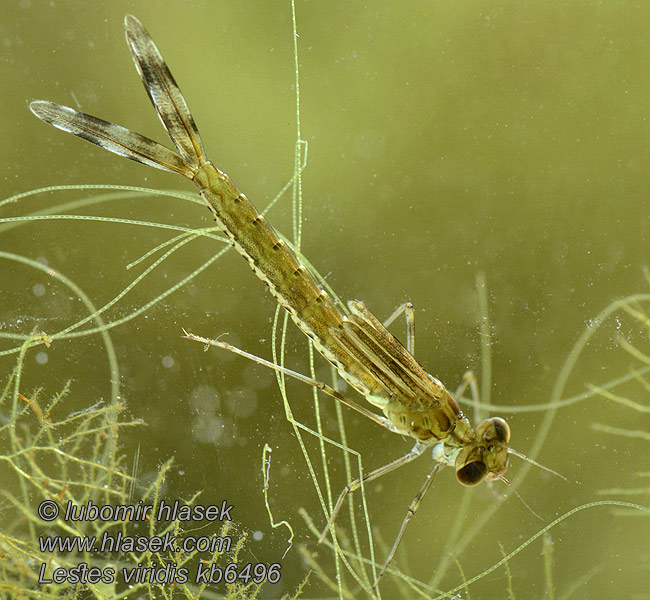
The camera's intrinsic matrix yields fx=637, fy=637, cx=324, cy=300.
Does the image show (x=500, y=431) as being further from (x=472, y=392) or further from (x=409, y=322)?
(x=409, y=322)

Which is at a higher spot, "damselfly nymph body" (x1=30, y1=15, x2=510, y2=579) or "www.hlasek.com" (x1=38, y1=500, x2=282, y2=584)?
"damselfly nymph body" (x1=30, y1=15, x2=510, y2=579)

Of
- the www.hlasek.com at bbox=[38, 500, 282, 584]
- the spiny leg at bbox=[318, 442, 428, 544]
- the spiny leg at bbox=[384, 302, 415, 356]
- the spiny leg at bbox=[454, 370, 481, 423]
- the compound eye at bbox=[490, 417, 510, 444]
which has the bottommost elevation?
the www.hlasek.com at bbox=[38, 500, 282, 584]

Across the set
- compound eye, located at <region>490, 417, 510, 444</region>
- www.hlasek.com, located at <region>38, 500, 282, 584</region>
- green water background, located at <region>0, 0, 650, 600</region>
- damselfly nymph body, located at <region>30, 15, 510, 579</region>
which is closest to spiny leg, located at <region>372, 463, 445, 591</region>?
damselfly nymph body, located at <region>30, 15, 510, 579</region>

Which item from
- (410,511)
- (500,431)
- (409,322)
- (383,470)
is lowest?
(410,511)

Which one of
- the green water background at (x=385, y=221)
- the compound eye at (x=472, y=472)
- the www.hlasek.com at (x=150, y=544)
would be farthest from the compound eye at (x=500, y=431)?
the www.hlasek.com at (x=150, y=544)

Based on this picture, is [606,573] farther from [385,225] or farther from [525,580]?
[385,225]

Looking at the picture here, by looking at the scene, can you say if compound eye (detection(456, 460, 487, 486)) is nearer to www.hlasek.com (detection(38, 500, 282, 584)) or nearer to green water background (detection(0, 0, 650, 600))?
green water background (detection(0, 0, 650, 600))

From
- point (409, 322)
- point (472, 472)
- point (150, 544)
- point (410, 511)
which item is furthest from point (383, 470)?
point (150, 544)
